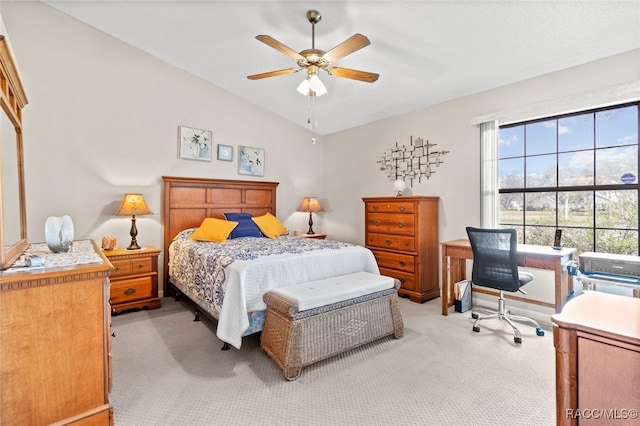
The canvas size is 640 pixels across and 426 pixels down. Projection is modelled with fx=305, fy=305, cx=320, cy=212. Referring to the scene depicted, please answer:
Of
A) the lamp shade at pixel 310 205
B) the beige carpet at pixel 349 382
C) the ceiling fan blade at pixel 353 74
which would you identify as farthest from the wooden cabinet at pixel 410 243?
the ceiling fan blade at pixel 353 74

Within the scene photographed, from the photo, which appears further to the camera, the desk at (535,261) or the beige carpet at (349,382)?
the desk at (535,261)

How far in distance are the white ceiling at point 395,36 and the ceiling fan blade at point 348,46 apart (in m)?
0.52

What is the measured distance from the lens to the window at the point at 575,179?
2838 mm

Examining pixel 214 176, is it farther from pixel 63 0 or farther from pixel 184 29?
pixel 63 0

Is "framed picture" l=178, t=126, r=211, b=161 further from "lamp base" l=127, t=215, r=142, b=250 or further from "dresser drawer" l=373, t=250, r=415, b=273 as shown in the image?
"dresser drawer" l=373, t=250, r=415, b=273

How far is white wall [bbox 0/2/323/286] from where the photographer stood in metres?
3.30

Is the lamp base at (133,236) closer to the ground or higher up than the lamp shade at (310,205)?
closer to the ground

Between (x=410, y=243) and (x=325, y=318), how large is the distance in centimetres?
196

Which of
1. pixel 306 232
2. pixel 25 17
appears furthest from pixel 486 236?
pixel 25 17

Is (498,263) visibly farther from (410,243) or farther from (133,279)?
(133,279)

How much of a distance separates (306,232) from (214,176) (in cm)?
191

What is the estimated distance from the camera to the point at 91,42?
3609 millimetres

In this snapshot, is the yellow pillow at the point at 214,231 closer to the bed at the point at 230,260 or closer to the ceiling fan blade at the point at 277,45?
the bed at the point at 230,260

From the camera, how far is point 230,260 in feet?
8.59
